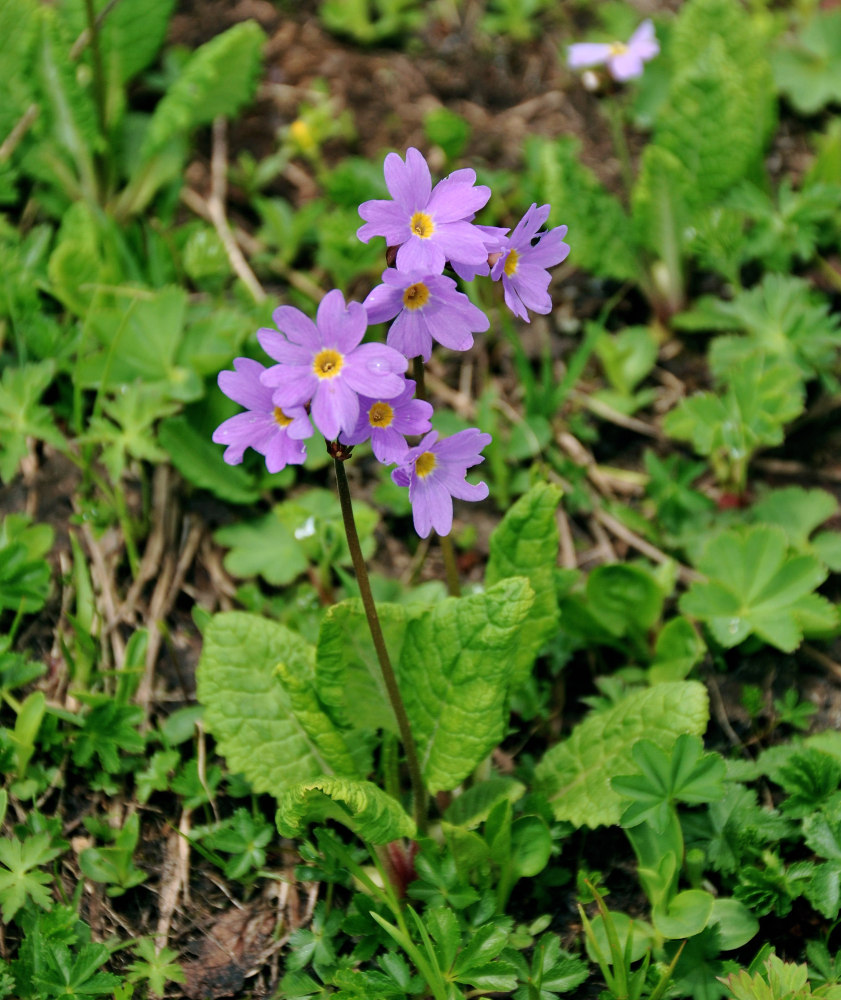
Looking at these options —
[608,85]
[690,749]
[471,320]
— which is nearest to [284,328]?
[471,320]

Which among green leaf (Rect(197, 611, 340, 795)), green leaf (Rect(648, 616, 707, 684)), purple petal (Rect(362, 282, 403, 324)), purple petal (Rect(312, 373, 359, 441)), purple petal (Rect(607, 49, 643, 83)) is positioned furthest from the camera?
purple petal (Rect(607, 49, 643, 83))

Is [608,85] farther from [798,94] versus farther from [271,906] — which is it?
[271,906]

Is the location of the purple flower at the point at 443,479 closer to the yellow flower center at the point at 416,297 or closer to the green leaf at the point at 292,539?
the yellow flower center at the point at 416,297

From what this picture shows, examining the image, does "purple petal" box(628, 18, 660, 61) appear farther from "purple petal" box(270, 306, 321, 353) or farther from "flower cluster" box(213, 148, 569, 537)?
"purple petal" box(270, 306, 321, 353)

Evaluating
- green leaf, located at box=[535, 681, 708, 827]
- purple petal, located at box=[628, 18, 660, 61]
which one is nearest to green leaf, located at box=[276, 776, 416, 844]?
green leaf, located at box=[535, 681, 708, 827]

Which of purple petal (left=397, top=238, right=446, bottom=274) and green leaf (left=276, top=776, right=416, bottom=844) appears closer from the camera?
purple petal (left=397, top=238, right=446, bottom=274)
